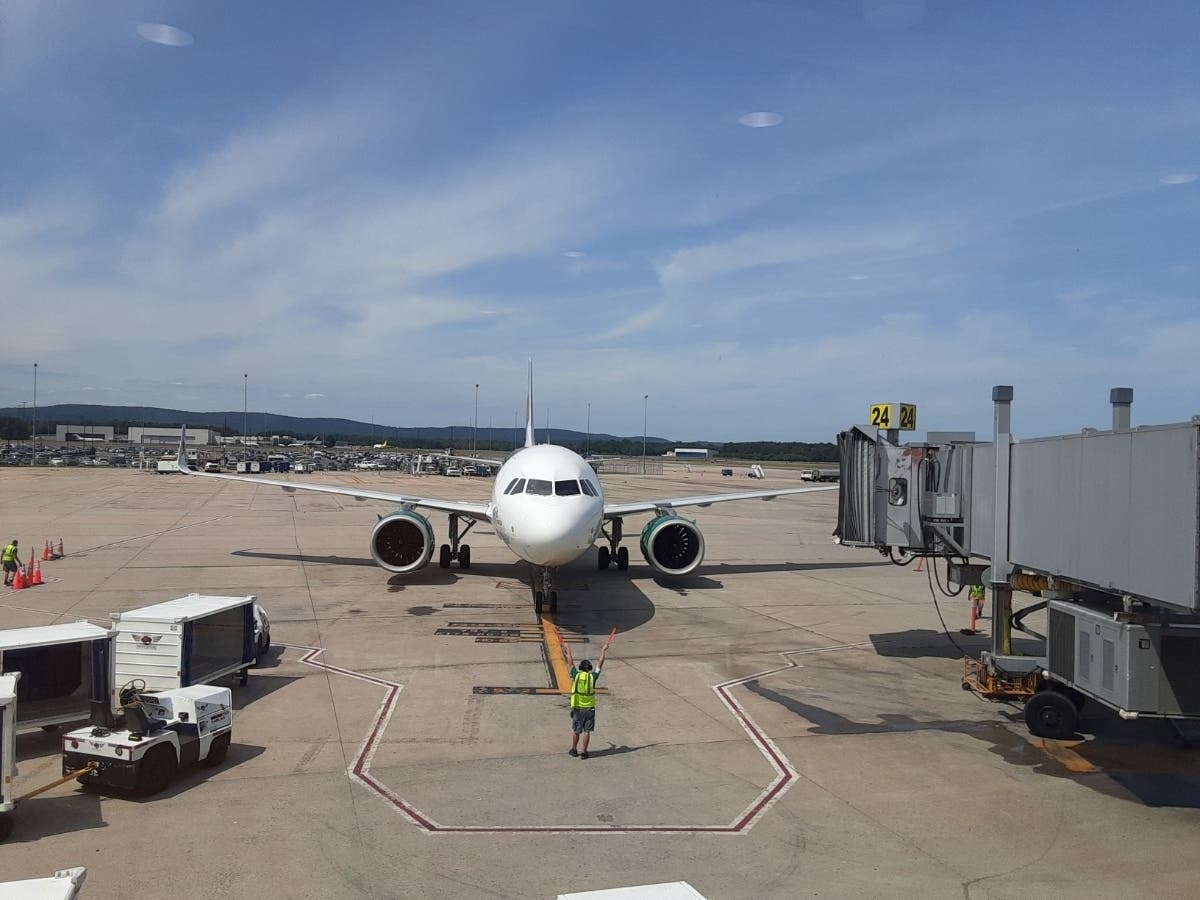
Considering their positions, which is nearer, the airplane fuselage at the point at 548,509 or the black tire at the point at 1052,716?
the black tire at the point at 1052,716

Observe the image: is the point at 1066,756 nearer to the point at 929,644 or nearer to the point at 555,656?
the point at 929,644

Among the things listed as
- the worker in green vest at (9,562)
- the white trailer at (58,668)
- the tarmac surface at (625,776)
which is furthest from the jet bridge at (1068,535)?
the worker in green vest at (9,562)

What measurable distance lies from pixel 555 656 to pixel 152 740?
860cm

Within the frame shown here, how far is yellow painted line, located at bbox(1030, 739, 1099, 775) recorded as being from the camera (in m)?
11.9

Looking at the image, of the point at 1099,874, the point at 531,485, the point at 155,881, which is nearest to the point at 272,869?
the point at 155,881

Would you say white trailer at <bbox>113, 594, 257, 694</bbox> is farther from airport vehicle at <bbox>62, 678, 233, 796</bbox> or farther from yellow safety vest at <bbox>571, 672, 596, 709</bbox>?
yellow safety vest at <bbox>571, 672, 596, 709</bbox>

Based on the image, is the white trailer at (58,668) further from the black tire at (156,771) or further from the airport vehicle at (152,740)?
the black tire at (156,771)

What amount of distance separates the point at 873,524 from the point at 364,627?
11345 millimetres

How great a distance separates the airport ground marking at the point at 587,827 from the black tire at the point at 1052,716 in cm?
414

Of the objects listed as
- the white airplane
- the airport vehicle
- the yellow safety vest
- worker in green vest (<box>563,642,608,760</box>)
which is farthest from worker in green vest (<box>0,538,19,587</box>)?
the yellow safety vest

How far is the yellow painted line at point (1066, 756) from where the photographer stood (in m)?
11.9

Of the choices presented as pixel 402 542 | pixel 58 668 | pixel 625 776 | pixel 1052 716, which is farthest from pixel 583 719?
pixel 402 542

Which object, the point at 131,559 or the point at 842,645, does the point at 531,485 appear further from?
the point at 131,559

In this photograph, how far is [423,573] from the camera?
2817 cm
